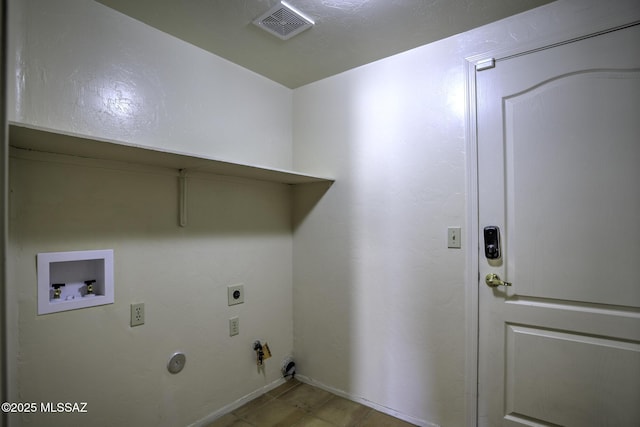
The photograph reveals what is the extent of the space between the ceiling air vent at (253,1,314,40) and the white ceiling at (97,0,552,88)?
0.03 meters

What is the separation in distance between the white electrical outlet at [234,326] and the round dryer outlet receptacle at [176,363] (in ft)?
1.08

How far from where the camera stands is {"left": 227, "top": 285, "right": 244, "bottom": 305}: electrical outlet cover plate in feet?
6.96

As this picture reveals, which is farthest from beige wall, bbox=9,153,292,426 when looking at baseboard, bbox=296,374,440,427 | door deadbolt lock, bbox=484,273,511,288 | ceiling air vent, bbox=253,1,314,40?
door deadbolt lock, bbox=484,273,511,288

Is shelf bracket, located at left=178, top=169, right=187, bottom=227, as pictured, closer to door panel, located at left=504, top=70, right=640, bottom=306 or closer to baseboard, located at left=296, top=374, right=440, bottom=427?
baseboard, located at left=296, top=374, right=440, bottom=427

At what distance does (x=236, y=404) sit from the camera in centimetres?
212

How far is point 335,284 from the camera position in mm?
2334

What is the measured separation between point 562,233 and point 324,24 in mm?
1637

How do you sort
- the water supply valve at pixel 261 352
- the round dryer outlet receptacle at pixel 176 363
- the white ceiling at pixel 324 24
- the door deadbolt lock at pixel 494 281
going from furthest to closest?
1. the water supply valve at pixel 261 352
2. the round dryer outlet receptacle at pixel 176 363
3. the door deadbolt lock at pixel 494 281
4. the white ceiling at pixel 324 24

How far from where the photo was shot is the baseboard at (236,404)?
6.36ft

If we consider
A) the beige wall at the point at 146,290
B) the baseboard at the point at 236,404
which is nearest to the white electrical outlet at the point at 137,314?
the beige wall at the point at 146,290

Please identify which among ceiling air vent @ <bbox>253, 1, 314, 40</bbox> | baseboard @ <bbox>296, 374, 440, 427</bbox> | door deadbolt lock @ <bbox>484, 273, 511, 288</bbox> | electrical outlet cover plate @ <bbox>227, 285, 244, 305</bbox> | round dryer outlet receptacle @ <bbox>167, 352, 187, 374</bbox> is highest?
ceiling air vent @ <bbox>253, 1, 314, 40</bbox>

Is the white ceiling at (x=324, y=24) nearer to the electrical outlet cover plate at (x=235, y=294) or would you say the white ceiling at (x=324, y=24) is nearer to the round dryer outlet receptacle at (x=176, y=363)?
the electrical outlet cover plate at (x=235, y=294)

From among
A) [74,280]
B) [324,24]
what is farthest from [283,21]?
[74,280]

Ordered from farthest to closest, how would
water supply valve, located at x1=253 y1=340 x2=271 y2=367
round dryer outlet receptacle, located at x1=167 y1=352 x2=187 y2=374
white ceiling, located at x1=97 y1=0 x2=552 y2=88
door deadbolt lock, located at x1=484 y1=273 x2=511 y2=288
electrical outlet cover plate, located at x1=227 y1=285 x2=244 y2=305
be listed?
water supply valve, located at x1=253 y1=340 x2=271 y2=367
electrical outlet cover plate, located at x1=227 y1=285 x2=244 y2=305
round dryer outlet receptacle, located at x1=167 y1=352 x2=187 y2=374
door deadbolt lock, located at x1=484 y1=273 x2=511 y2=288
white ceiling, located at x1=97 y1=0 x2=552 y2=88
